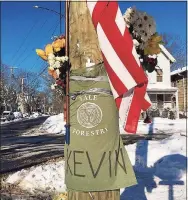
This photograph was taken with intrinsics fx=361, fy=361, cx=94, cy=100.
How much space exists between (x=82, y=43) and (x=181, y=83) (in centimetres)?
3702

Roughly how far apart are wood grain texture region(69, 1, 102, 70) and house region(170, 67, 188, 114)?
32.8 m

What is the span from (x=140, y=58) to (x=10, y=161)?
8.55 meters

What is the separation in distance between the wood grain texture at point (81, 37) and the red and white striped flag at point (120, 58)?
9.6 inches

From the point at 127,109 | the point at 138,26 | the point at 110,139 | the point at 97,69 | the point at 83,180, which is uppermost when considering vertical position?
the point at 138,26

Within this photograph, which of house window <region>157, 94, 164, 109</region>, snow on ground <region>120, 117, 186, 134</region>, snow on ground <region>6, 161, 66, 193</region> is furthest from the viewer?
house window <region>157, 94, 164, 109</region>

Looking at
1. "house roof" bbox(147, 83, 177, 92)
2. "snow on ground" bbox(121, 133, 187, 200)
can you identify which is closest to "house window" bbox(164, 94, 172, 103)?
"house roof" bbox(147, 83, 177, 92)

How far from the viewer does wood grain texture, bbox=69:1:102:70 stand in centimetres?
343

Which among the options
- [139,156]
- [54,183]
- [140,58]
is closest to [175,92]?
[139,156]

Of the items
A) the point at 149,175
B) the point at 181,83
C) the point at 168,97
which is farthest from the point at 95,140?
the point at 181,83

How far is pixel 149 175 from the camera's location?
8406 mm

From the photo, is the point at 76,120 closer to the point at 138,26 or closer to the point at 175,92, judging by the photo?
the point at 138,26

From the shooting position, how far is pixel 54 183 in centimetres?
768

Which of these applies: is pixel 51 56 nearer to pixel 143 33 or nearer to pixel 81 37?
pixel 81 37

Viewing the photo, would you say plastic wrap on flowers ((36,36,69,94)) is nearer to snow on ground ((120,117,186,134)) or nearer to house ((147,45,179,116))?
snow on ground ((120,117,186,134))
